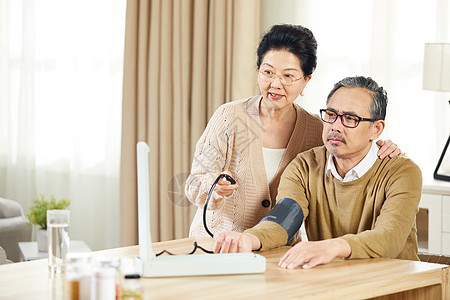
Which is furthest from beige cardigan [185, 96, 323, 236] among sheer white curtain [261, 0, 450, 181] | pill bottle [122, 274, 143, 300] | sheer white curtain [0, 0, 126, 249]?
sheer white curtain [0, 0, 126, 249]

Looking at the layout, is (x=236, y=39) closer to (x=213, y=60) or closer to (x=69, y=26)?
(x=213, y=60)

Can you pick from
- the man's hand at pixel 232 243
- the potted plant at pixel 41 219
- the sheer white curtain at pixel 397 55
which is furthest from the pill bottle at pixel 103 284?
the potted plant at pixel 41 219

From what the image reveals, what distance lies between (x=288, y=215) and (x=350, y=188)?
21cm

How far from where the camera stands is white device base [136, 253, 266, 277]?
5.33 ft

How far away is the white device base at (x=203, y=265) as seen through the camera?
1.62 m

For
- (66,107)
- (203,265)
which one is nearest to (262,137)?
(203,265)

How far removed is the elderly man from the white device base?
0.74ft

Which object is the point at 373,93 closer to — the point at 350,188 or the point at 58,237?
the point at 350,188

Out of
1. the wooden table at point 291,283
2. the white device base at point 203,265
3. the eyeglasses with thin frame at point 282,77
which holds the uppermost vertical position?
the eyeglasses with thin frame at point 282,77

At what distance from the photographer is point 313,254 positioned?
1767 mm

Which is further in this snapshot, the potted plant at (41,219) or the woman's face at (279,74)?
the potted plant at (41,219)

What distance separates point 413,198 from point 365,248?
0.80 feet

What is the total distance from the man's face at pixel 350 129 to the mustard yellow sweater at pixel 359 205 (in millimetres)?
83

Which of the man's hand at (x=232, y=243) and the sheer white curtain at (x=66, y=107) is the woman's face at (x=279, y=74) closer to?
the man's hand at (x=232, y=243)
